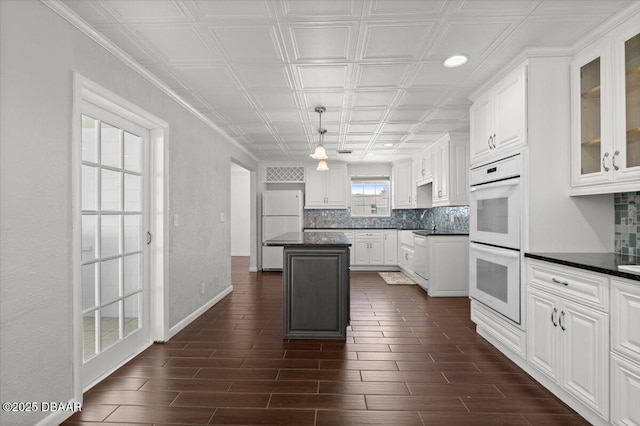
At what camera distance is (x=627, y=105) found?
2096 millimetres

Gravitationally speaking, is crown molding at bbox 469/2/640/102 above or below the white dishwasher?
above

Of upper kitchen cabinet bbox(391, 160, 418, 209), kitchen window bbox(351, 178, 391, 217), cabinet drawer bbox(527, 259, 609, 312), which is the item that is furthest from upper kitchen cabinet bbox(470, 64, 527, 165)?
kitchen window bbox(351, 178, 391, 217)

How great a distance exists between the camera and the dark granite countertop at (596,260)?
1.80m

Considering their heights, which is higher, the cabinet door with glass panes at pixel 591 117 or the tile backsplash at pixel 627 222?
the cabinet door with glass panes at pixel 591 117

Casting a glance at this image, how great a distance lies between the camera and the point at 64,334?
6.64ft

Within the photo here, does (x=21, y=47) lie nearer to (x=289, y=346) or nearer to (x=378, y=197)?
(x=289, y=346)

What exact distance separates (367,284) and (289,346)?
9.77 feet

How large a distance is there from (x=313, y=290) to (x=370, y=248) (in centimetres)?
411

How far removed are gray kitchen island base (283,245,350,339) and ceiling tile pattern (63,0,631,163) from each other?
158cm

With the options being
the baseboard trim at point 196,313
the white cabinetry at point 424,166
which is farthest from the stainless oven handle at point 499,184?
the baseboard trim at point 196,313

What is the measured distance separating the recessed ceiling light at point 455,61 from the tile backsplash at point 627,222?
1512 mm

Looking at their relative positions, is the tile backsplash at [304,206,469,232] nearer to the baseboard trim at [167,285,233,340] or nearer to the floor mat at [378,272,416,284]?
the floor mat at [378,272,416,284]

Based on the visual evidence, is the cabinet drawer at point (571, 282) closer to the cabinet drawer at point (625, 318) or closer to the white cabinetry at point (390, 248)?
the cabinet drawer at point (625, 318)

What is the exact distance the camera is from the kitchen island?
3.40 metres
